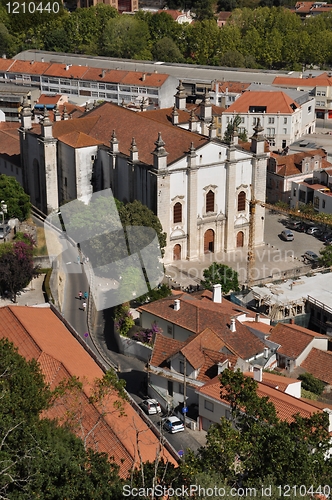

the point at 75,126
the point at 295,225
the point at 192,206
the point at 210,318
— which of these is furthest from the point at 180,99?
the point at 210,318

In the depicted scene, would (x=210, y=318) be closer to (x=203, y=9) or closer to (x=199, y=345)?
(x=199, y=345)

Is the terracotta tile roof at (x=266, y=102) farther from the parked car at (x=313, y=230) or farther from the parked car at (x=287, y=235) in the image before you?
the parked car at (x=287, y=235)

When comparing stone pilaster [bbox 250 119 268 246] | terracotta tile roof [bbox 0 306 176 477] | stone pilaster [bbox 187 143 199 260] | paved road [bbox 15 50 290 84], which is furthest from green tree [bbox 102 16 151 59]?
terracotta tile roof [bbox 0 306 176 477]

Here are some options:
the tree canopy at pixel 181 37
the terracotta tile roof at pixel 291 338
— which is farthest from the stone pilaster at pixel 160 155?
the tree canopy at pixel 181 37

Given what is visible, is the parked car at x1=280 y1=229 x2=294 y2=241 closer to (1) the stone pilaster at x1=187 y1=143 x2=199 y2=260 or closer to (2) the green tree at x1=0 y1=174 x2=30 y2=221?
(1) the stone pilaster at x1=187 y1=143 x2=199 y2=260

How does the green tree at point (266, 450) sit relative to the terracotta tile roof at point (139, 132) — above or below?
below

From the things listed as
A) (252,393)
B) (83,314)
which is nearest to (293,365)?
(83,314)
